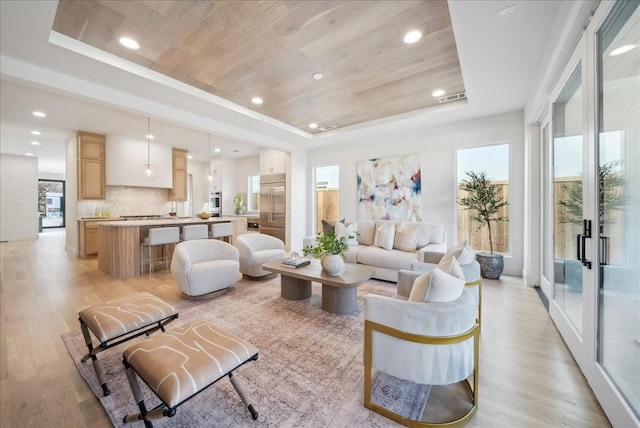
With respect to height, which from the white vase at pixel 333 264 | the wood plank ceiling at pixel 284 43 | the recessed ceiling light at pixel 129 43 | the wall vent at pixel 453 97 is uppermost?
the wall vent at pixel 453 97

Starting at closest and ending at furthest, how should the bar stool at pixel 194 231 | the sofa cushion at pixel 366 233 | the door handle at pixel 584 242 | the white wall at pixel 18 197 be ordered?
the door handle at pixel 584 242, the sofa cushion at pixel 366 233, the bar stool at pixel 194 231, the white wall at pixel 18 197

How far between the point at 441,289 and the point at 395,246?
9.47 feet

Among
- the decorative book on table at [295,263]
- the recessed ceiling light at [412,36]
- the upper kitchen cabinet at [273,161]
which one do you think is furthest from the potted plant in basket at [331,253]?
the upper kitchen cabinet at [273,161]

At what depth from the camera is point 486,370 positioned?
188cm

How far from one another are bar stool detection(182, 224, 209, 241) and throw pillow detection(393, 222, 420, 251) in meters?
3.63

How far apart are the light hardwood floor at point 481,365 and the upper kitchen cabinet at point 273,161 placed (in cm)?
405

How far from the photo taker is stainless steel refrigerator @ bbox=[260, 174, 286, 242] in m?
6.75

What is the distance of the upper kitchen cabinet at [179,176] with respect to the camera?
725 centimetres

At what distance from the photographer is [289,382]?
1732 millimetres

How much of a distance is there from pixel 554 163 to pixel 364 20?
2.73 meters

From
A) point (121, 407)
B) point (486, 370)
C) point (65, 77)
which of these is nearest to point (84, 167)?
point (65, 77)

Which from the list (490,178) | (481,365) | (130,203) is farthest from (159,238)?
(490,178)

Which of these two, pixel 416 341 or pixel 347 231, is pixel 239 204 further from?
pixel 416 341

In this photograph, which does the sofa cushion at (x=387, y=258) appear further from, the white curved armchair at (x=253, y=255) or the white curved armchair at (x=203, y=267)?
the white curved armchair at (x=203, y=267)
